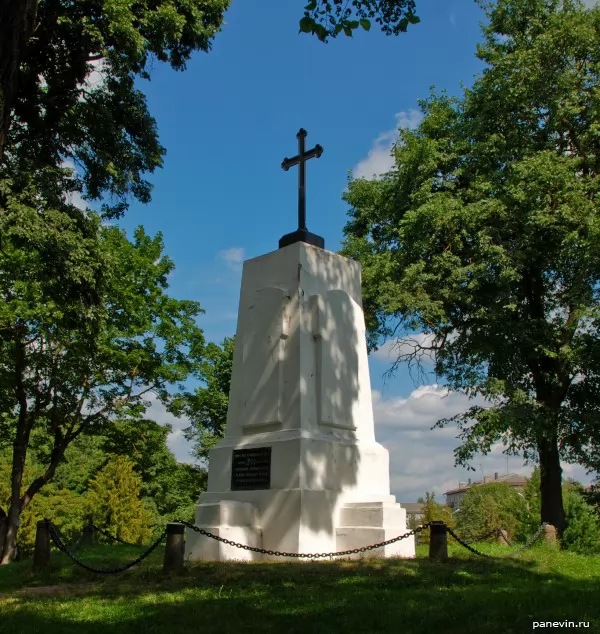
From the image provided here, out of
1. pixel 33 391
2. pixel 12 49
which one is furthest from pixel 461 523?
pixel 12 49

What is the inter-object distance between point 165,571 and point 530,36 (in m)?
17.8

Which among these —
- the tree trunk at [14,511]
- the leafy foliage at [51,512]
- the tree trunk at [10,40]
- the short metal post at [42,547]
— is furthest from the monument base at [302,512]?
the leafy foliage at [51,512]

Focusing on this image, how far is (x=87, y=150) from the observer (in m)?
14.6

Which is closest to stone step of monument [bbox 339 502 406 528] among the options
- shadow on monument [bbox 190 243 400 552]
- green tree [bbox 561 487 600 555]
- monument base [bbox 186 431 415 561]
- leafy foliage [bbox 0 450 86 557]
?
monument base [bbox 186 431 415 561]

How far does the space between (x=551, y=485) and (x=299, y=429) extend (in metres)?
10.7

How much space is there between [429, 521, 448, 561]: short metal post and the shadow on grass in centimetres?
37

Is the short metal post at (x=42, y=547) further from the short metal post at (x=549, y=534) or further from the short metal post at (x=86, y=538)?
the short metal post at (x=549, y=534)

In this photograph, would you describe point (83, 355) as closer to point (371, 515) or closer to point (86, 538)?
point (86, 538)

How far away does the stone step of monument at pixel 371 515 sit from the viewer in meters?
9.57

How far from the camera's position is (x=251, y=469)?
10.2 metres

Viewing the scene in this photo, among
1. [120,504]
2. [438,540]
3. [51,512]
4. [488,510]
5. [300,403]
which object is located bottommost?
[488,510]

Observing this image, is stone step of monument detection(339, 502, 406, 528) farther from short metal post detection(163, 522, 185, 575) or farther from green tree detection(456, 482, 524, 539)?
green tree detection(456, 482, 524, 539)

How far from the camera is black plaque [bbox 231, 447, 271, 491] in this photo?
1003 cm

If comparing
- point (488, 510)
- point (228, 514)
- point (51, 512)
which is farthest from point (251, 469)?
point (488, 510)
